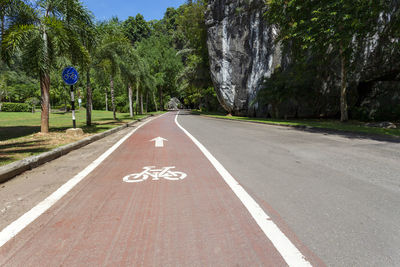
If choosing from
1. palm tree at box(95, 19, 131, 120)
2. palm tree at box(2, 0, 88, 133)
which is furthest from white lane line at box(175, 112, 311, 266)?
palm tree at box(95, 19, 131, 120)

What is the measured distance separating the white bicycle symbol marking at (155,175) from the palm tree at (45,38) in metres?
8.53

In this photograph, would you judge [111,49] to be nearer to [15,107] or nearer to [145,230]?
[145,230]

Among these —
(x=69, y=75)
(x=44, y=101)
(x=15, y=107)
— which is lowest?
(x=44, y=101)

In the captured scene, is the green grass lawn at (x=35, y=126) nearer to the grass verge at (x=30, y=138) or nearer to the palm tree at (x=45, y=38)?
the grass verge at (x=30, y=138)

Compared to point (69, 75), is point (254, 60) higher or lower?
higher

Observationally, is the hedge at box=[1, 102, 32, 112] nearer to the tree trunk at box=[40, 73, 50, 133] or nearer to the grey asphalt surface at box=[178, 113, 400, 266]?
the tree trunk at box=[40, 73, 50, 133]

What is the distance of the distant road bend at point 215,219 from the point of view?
2055 millimetres

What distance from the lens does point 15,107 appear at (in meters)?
41.8

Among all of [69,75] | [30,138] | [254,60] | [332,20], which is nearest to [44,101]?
[69,75]

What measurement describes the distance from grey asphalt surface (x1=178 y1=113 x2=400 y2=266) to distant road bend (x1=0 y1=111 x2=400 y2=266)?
1 centimetres

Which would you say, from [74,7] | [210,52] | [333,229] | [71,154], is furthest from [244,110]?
[333,229]

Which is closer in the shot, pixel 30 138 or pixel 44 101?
pixel 30 138

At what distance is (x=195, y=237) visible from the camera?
7.67 ft

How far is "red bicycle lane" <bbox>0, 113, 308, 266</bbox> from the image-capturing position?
203cm
